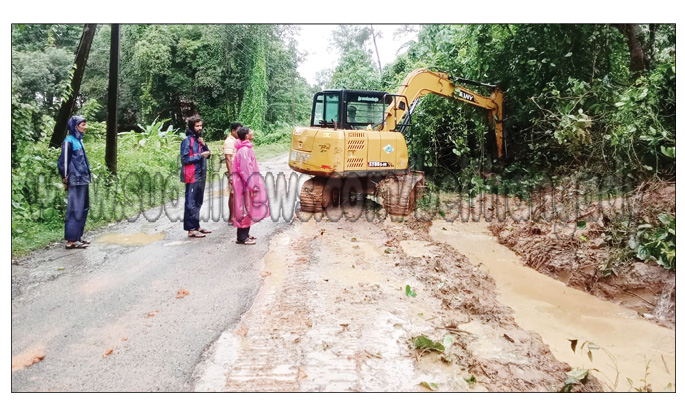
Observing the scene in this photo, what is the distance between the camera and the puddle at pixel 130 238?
591 centimetres

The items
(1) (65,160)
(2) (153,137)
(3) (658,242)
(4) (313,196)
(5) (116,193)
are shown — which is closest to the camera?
(3) (658,242)

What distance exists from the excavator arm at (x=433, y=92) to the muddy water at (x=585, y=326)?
2598 millimetres

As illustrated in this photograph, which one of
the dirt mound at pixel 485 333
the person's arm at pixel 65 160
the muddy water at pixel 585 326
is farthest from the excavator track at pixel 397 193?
the person's arm at pixel 65 160

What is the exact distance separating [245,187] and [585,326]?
396 cm

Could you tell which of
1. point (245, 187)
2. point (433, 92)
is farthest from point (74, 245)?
point (433, 92)

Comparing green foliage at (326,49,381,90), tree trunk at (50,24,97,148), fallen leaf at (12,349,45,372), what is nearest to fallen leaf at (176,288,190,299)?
fallen leaf at (12,349,45,372)

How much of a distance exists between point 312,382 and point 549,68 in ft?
25.0

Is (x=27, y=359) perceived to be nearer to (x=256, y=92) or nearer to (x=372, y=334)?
(x=372, y=334)

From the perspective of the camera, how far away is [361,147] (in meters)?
7.25

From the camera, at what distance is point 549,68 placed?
337 inches

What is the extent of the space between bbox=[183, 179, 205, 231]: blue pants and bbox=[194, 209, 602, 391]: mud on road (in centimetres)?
139

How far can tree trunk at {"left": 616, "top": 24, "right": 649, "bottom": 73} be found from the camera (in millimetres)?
6932

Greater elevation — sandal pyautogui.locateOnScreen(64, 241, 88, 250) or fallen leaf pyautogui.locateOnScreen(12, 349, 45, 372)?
sandal pyautogui.locateOnScreen(64, 241, 88, 250)

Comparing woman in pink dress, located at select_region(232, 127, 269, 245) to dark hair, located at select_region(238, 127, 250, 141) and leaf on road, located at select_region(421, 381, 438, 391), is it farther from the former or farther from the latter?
leaf on road, located at select_region(421, 381, 438, 391)
